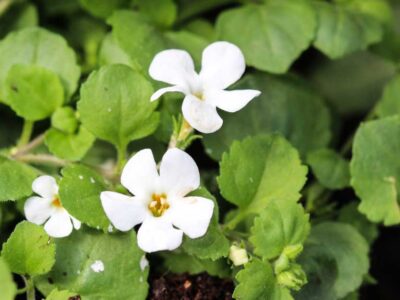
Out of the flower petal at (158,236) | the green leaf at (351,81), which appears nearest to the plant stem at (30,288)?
the flower petal at (158,236)

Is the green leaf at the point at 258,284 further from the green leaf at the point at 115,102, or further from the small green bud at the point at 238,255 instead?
the green leaf at the point at 115,102

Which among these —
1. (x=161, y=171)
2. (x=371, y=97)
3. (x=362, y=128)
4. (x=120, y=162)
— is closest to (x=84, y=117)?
(x=120, y=162)

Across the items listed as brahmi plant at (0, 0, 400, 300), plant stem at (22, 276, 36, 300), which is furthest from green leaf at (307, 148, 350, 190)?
plant stem at (22, 276, 36, 300)

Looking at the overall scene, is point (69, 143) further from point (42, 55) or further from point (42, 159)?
point (42, 55)

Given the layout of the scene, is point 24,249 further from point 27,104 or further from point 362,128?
point 362,128

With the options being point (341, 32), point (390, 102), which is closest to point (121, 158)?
point (341, 32)
